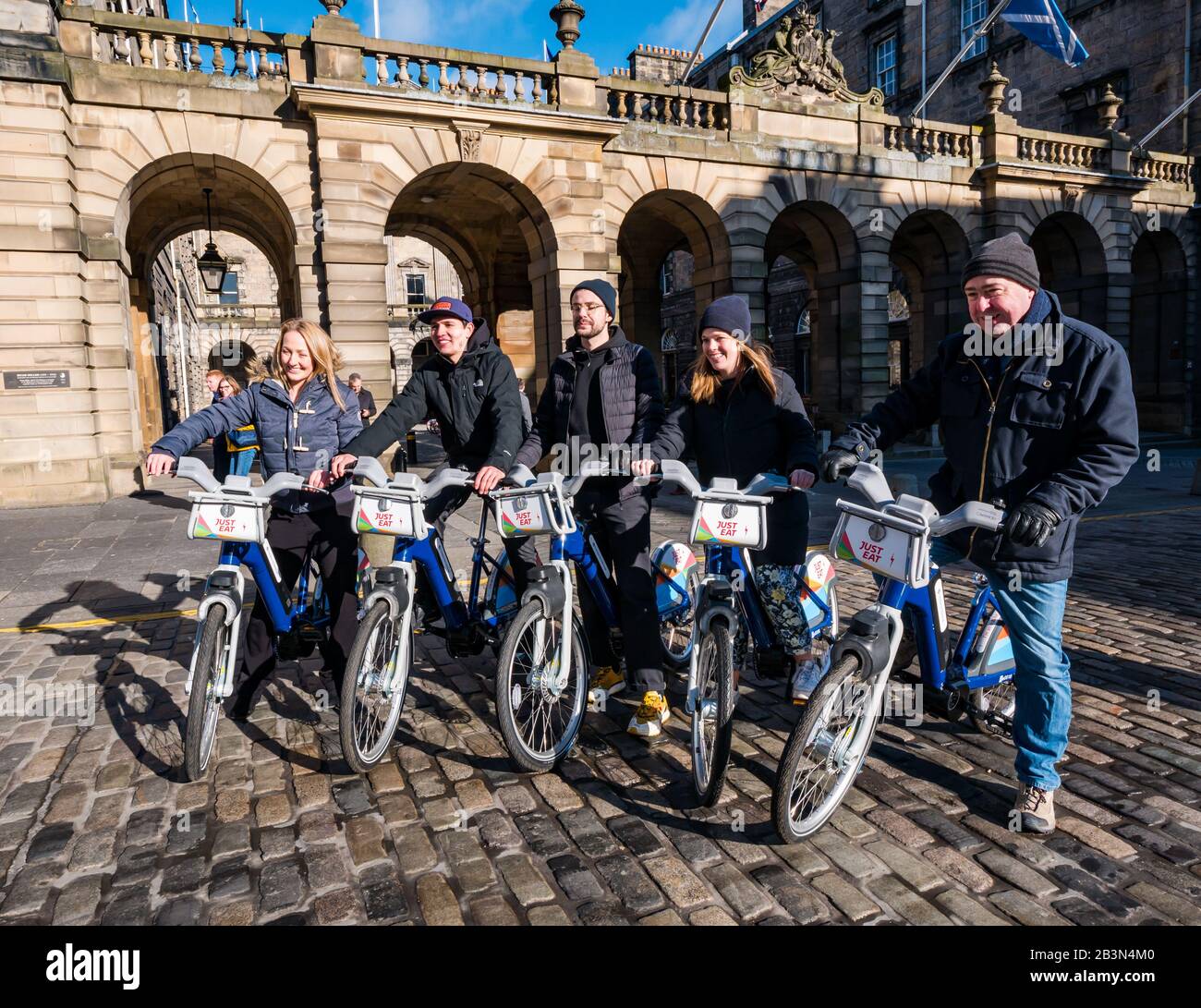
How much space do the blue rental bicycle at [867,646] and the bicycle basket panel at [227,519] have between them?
2.41 metres

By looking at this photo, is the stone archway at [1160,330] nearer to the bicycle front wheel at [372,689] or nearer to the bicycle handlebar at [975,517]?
the bicycle handlebar at [975,517]

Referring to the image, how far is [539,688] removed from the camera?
3.33 metres

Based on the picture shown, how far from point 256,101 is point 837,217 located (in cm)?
1164

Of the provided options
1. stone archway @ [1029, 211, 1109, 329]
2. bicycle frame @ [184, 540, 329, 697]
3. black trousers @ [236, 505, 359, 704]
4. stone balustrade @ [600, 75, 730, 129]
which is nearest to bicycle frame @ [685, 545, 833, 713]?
black trousers @ [236, 505, 359, 704]

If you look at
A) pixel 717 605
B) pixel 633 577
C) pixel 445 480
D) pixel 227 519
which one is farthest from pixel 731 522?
pixel 227 519

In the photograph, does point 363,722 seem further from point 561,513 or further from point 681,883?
point 681,883

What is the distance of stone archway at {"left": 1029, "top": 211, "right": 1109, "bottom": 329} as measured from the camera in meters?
20.4

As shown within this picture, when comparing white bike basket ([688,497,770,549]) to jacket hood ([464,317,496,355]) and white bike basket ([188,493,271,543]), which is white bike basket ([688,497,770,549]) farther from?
white bike basket ([188,493,271,543])

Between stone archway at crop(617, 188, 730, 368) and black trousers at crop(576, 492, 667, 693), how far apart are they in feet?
41.5

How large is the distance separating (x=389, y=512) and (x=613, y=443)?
1.18m

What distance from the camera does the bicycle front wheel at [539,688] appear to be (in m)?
3.20

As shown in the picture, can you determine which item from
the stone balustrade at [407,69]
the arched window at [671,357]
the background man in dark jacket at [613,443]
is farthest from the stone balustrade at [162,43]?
the arched window at [671,357]

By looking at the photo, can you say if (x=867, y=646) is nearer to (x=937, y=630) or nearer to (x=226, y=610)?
(x=937, y=630)

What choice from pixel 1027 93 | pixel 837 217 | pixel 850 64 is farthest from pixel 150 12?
pixel 1027 93
